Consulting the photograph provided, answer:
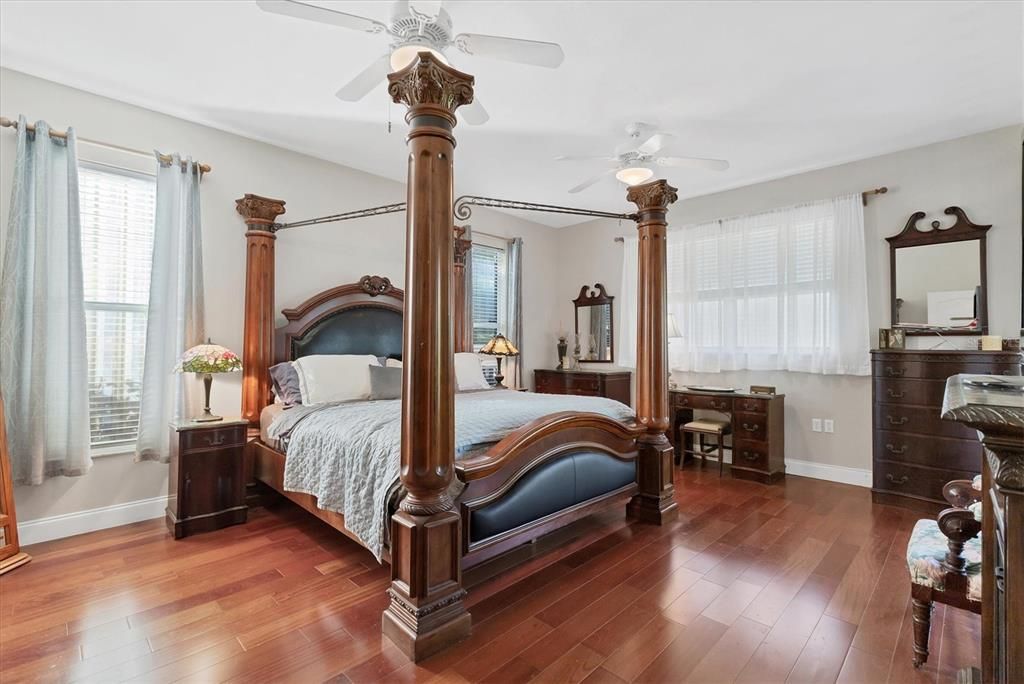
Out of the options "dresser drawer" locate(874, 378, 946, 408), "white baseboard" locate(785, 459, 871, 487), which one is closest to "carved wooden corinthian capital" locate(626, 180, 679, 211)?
"dresser drawer" locate(874, 378, 946, 408)

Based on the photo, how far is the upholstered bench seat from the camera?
1.61 metres

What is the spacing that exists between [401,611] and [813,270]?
432 centimetres

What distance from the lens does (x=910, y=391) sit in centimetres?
347

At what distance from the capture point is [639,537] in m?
2.90

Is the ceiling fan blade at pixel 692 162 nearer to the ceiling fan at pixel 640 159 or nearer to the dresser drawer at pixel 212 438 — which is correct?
the ceiling fan at pixel 640 159

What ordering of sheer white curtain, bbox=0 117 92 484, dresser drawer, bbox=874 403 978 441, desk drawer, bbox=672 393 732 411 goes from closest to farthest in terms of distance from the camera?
sheer white curtain, bbox=0 117 92 484 → dresser drawer, bbox=874 403 978 441 → desk drawer, bbox=672 393 732 411

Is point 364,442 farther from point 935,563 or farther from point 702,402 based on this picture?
point 702,402

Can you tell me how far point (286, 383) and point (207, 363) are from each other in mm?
592

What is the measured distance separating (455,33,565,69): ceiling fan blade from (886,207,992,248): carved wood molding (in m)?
3.50

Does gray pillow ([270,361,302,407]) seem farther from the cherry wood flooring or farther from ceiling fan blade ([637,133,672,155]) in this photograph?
ceiling fan blade ([637,133,672,155])

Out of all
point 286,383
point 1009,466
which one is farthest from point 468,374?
point 1009,466

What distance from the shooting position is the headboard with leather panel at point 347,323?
3764 millimetres

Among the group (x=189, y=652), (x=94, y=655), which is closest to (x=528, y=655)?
(x=189, y=652)

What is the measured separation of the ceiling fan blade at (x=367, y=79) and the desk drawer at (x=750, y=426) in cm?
392
